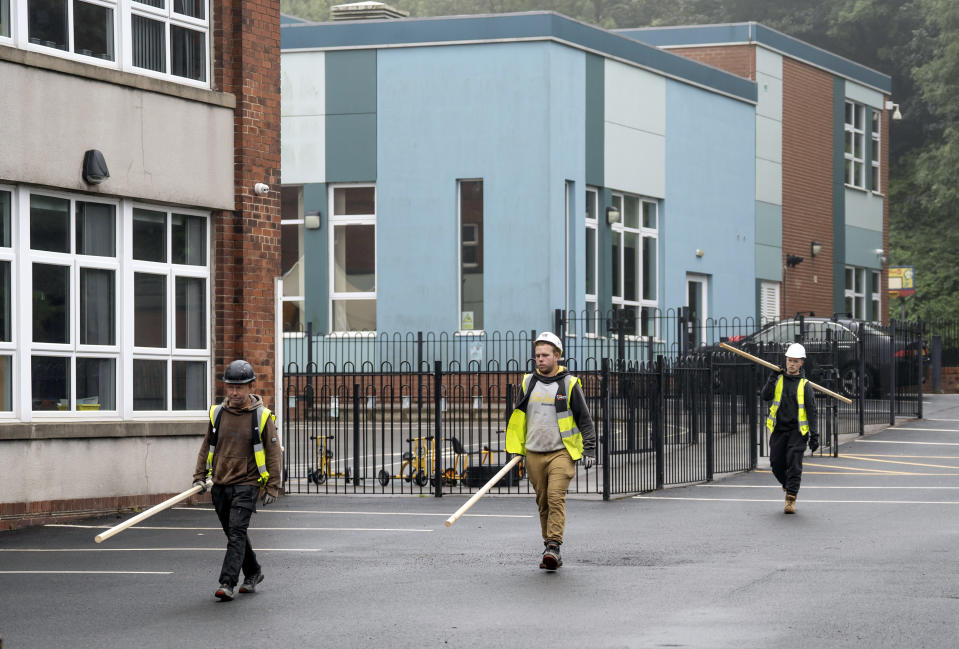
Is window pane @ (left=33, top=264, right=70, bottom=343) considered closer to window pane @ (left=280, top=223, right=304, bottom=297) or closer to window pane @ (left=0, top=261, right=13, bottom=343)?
window pane @ (left=0, top=261, right=13, bottom=343)

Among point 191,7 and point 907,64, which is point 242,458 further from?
point 907,64

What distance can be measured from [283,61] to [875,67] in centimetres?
3069

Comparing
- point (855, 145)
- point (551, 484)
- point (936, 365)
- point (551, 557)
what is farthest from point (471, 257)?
point (551, 557)

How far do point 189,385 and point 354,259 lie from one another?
12815 mm

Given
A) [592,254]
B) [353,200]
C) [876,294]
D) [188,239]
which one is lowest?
[876,294]

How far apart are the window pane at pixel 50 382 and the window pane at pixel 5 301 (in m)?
0.40

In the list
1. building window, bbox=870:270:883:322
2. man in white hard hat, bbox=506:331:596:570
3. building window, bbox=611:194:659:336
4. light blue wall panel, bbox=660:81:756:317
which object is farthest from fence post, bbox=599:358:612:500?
building window, bbox=870:270:883:322

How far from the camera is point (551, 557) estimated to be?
1205 centimetres

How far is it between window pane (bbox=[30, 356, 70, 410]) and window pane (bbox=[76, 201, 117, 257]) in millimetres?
1235

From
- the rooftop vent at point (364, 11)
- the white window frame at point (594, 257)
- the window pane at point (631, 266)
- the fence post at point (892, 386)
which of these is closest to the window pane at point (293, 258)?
the rooftop vent at point (364, 11)

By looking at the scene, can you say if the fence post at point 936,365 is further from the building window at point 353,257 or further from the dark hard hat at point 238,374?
the dark hard hat at point 238,374

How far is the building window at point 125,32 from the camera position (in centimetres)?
1695

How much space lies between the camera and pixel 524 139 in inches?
1196

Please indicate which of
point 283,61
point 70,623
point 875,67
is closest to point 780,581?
point 70,623
